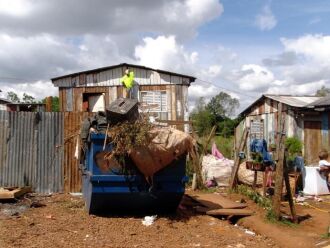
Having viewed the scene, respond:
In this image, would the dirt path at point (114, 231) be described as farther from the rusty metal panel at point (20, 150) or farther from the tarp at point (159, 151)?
the rusty metal panel at point (20, 150)

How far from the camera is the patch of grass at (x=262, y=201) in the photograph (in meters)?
8.33

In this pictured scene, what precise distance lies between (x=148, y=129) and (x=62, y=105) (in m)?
10.1

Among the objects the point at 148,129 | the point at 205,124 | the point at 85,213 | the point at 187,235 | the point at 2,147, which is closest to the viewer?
the point at 187,235


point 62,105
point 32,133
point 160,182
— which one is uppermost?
point 62,105

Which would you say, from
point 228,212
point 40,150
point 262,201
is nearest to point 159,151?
point 228,212

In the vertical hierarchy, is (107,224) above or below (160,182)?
below

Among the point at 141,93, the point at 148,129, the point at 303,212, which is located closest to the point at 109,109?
the point at 148,129

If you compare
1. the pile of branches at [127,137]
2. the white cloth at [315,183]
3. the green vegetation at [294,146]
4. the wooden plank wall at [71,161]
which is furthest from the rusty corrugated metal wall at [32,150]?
the green vegetation at [294,146]

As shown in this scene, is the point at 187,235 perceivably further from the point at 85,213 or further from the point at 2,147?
the point at 2,147

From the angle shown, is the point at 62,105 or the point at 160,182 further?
the point at 62,105

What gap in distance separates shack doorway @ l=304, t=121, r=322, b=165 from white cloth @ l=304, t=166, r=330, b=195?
422 cm

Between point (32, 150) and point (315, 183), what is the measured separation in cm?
786

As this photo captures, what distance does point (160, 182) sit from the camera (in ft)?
25.5

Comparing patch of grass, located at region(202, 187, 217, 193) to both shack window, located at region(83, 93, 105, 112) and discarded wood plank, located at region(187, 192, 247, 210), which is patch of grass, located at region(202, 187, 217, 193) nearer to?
discarded wood plank, located at region(187, 192, 247, 210)
